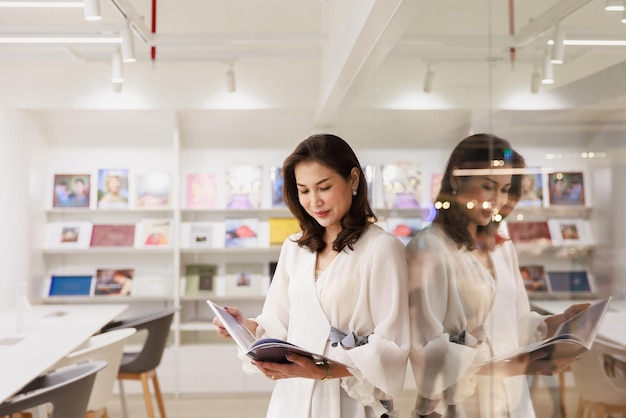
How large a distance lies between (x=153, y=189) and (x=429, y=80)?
5.06 metres

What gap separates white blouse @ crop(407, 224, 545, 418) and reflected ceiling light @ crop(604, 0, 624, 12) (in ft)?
1.71

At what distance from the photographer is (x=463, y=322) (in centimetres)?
165

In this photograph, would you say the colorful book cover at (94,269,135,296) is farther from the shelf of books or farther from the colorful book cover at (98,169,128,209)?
the colorful book cover at (98,169,128,209)

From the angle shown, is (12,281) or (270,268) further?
(270,268)

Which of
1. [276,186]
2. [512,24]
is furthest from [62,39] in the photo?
[512,24]

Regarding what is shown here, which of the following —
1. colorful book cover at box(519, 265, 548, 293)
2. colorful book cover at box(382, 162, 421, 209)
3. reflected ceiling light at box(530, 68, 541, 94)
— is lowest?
colorful book cover at box(519, 265, 548, 293)

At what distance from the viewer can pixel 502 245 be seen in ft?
4.46

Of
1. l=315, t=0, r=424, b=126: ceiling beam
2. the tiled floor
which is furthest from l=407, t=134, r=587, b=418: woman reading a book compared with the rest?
the tiled floor

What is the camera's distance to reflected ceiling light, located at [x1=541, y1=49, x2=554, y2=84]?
45.4 inches

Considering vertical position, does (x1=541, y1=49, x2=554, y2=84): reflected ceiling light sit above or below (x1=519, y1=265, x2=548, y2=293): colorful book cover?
above

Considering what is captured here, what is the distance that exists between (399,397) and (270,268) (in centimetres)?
471

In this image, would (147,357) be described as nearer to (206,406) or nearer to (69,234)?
(206,406)

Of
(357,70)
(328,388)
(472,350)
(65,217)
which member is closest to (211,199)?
(65,217)

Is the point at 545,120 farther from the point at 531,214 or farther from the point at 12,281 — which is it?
the point at 12,281
